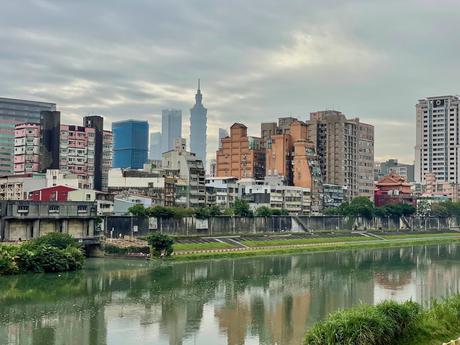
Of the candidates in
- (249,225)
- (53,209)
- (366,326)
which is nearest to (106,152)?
(249,225)

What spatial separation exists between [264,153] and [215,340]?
9275 cm

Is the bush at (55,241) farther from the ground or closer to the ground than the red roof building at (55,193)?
closer to the ground

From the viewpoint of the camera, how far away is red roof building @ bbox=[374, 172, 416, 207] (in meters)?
126

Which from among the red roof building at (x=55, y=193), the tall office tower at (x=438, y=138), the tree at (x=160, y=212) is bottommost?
the tree at (x=160, y=212)

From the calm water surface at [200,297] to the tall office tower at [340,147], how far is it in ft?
196

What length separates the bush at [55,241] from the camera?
176 ft

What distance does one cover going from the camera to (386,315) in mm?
24672

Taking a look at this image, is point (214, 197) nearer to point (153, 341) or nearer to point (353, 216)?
point (353, 216)

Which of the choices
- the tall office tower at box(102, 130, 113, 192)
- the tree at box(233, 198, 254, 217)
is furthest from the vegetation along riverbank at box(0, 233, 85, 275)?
the tall office tower at box(102, 130, 113, 192)

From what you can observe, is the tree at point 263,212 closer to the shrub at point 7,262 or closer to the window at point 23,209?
the window at point 23,209

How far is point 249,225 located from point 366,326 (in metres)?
63.1

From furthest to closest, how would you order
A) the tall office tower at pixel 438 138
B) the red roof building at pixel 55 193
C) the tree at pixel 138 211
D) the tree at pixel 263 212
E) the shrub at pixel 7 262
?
1. the tall office tower at pixel 438 138
2. the tree at pixel 263 212
3. the red roof building at pixel 55 193
4. the tree at pixel 138 211
5. the shrub at pixel 7 262

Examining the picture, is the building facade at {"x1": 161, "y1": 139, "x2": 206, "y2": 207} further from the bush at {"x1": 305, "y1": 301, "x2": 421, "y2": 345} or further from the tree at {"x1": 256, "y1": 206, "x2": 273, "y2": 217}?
the bush at {"x1": 305, "y1": 301, "x2": 421, "y2": 345}

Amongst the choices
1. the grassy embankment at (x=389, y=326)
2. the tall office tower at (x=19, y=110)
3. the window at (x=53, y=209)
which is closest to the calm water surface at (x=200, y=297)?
Answer: the grassy embankment at (x=389, y=326)
